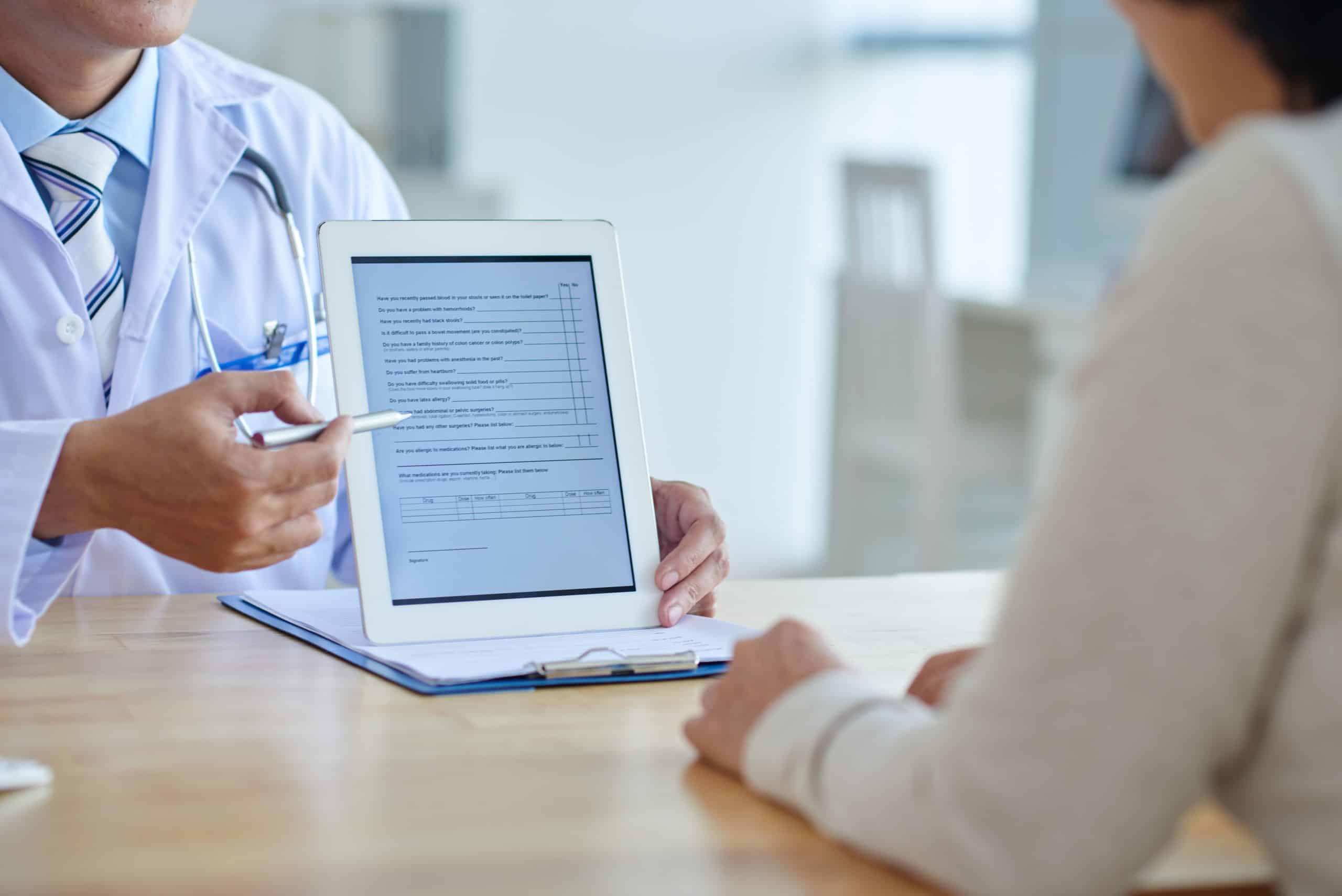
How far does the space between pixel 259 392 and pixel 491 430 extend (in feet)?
0.56

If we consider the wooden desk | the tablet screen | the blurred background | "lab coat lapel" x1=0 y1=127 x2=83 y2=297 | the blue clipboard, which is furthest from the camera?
the blurred background

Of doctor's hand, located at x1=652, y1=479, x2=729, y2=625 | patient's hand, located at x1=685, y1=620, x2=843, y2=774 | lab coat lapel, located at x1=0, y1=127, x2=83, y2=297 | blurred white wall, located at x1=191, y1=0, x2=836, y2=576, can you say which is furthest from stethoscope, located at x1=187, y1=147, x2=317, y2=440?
blurred white wall, located at x1=191, y1=0, x2=836, y2=576

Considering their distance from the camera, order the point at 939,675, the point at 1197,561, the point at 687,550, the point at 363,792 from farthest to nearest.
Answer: the point at 687,550 < the point at 939,675 < the point at 363,792 < the point at 1197,561

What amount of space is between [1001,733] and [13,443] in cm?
73

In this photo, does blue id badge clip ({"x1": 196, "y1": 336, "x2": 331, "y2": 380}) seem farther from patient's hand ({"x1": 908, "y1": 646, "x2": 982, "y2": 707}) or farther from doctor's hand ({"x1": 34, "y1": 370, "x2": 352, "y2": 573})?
patient's hand ({"x1": 908, "y1": 646, "x2": 982, "y2": 707})

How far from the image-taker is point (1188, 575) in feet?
1.75

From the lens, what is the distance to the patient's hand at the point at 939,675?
2.77ft

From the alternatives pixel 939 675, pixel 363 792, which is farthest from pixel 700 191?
pixel 363 792

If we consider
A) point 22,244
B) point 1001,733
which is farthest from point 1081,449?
point 22,244

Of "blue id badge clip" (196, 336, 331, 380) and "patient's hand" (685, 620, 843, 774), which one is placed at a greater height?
"blue id badge clip" (196, 336, 331, 380)

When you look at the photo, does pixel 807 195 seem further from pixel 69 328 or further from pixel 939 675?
pixel 939 675


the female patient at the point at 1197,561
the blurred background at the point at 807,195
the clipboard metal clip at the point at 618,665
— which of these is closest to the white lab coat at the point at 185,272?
the clipboard metal clip at the point at 618,665

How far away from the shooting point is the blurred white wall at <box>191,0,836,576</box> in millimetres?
4270

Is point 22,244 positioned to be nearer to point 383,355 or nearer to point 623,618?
point 383,355
